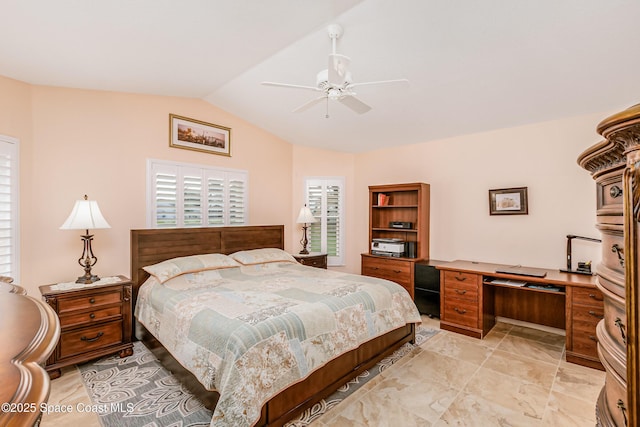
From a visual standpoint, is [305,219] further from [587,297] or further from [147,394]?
[587,297]

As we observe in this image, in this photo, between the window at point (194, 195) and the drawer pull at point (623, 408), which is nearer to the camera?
the drawer pull at point (623, 408)

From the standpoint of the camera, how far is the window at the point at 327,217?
552 cm

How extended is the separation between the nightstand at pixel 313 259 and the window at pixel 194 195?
103 cm

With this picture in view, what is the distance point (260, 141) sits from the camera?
4.95 m

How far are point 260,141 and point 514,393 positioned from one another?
4.41m

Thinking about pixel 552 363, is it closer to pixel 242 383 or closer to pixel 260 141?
pixel 242 383

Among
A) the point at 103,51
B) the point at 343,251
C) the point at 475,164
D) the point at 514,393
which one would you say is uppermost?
the point at 103,51

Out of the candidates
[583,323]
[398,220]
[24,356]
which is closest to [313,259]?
[398,220]

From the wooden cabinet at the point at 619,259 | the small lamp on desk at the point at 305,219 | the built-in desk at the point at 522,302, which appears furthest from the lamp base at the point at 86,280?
the built-in desk at the point at 522,302

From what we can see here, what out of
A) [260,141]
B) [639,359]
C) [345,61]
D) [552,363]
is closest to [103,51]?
[345,61]

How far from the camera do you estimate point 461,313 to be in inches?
146

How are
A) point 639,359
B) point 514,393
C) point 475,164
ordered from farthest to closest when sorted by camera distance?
point 475,164, point 514,393, point 639,359

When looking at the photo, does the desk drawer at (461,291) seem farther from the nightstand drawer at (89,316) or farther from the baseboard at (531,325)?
the nightstand drawer at (89,316)

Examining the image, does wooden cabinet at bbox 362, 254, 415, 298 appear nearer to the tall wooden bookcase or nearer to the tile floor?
the tall wooden bookcase
